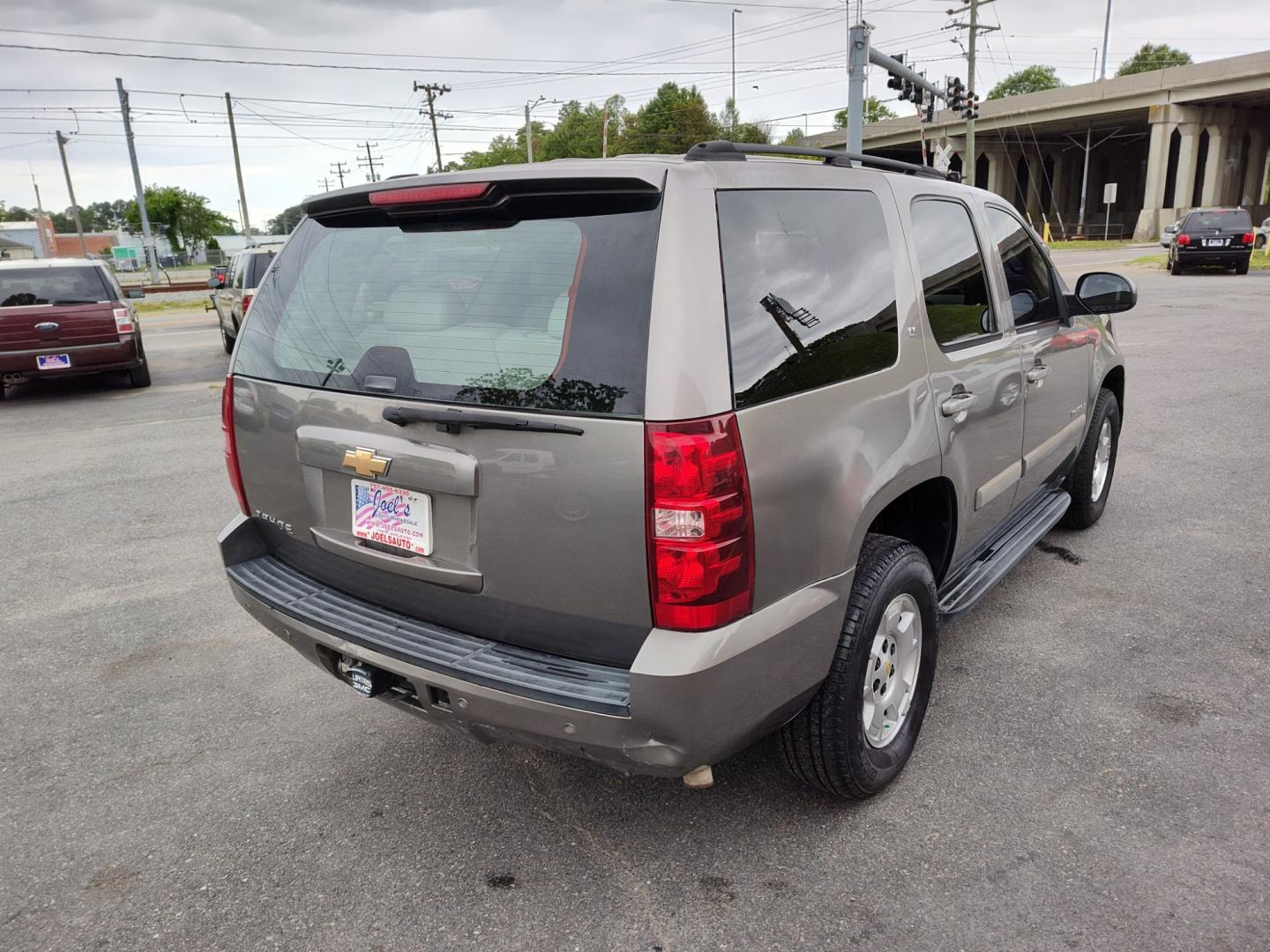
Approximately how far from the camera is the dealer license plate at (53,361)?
10.4m

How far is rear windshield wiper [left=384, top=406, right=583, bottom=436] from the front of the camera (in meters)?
2.12

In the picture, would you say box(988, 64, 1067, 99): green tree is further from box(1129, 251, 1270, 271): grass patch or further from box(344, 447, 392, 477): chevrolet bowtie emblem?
box(344, 447, 392, 477): chevrolet bowtie emblem

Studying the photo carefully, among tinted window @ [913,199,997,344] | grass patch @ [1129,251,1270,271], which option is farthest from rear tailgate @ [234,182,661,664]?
grass patch @ [1129,251,1270,271]

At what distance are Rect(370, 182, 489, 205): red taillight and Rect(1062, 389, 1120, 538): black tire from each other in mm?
3746

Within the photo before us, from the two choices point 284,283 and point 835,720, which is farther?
point 284,283

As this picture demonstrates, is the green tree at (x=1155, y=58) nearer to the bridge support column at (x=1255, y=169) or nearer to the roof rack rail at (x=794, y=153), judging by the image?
the bridge support column at (x=1255, y=169)

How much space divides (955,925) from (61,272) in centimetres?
1198

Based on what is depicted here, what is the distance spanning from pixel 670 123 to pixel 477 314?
8484 cm

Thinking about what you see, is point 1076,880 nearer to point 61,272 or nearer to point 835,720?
point 835,720

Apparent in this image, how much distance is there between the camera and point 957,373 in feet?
10.2

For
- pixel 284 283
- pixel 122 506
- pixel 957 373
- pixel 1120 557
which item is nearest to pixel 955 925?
pixel 957 373

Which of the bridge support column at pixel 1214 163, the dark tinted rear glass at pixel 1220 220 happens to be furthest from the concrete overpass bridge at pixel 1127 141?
the dark tinted rear glass at pixel 1220 220

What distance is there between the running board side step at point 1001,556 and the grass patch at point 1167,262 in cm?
2368

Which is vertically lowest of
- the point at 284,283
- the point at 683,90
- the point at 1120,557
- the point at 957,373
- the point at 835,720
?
the point at 1120,557
